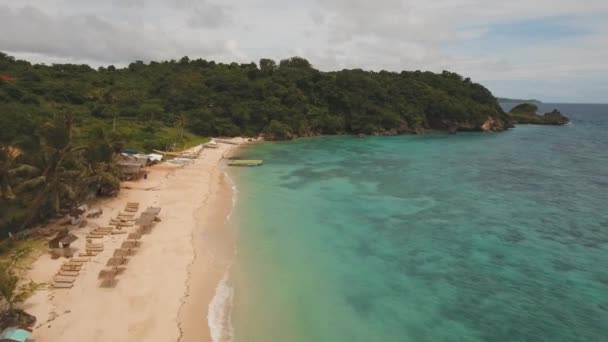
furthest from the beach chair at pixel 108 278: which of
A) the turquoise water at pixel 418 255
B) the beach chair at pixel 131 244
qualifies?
the turquoise water at pixel 418 255

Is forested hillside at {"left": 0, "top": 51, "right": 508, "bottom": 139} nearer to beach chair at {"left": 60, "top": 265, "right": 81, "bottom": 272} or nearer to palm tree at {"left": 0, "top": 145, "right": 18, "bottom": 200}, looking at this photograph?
palm tree at {"left": 0, "top": 145, "right": 18, "bottom": 200}

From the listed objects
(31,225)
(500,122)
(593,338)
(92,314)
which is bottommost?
(593,338)

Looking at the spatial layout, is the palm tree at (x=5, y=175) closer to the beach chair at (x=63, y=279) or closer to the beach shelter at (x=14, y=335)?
the beach chair at (x=63, y=279)

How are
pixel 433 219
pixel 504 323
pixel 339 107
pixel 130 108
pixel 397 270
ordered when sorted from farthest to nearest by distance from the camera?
pixel 339 107, pixel 130 108, pixel 433 219, pixel 397 270, pixel 504 323

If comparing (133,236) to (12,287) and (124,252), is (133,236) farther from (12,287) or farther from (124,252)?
(12,287)

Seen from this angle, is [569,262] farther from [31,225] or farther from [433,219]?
[31,225]

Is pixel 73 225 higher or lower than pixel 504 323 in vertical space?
higher

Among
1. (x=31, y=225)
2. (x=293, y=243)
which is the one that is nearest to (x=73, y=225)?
(x=31, y=225)
